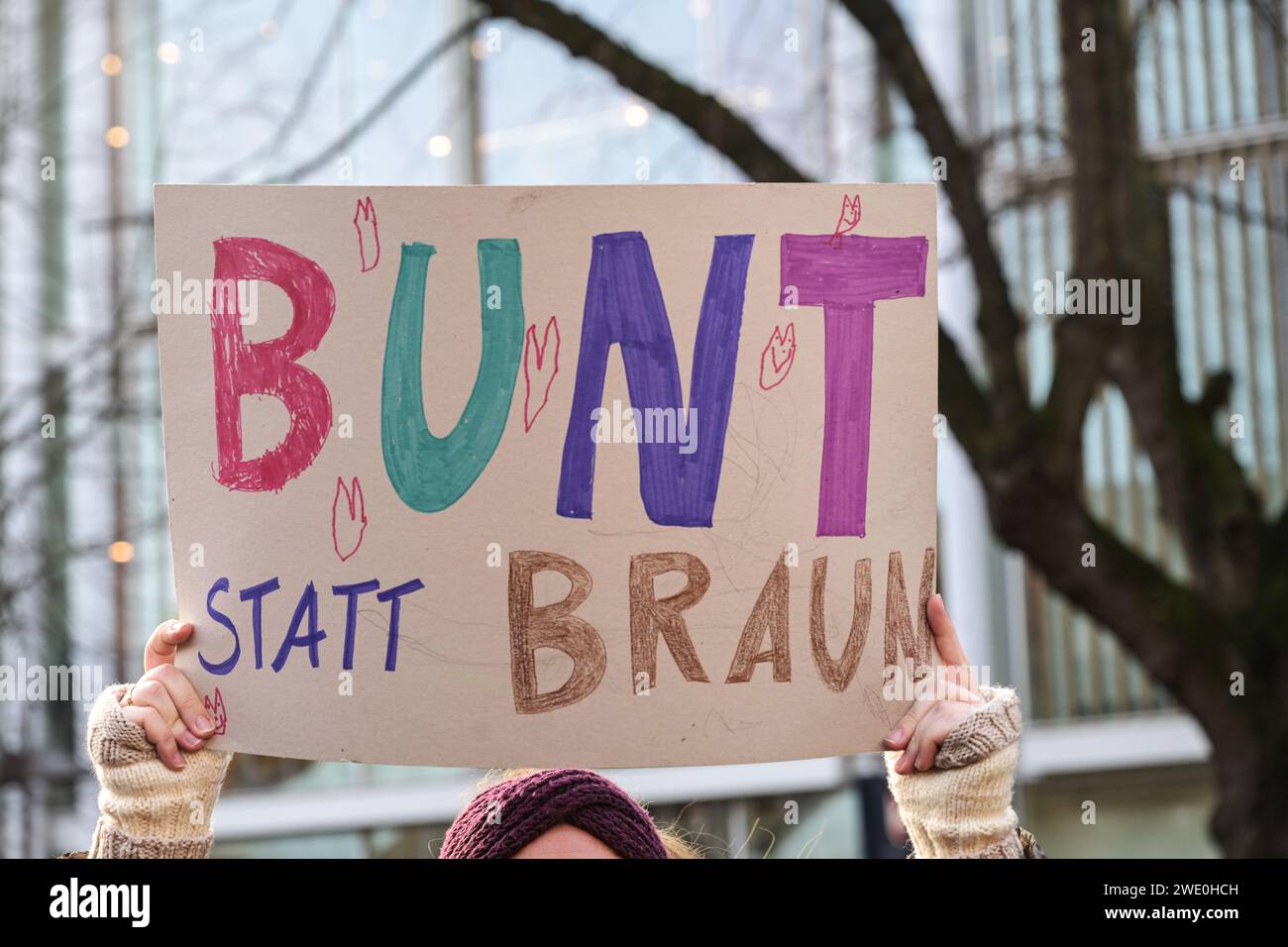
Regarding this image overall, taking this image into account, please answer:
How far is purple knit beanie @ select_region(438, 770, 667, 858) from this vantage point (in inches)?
63.4

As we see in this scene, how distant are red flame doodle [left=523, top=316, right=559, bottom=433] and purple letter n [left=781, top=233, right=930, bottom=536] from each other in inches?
11.5

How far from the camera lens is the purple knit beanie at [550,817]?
1610 mm

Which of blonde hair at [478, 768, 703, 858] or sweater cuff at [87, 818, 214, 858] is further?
blonde hair at [478, 768, 703, 858]

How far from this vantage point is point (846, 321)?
1579mm

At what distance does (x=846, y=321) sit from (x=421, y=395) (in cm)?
52

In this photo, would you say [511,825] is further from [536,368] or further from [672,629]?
[536,368]

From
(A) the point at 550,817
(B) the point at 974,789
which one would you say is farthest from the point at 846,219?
(A) the point at 550,817

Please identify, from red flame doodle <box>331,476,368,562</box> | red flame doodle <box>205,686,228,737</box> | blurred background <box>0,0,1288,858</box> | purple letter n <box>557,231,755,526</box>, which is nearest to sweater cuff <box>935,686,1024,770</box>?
purple letter n <box>557,231,755,526</box>

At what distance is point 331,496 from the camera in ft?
5.04

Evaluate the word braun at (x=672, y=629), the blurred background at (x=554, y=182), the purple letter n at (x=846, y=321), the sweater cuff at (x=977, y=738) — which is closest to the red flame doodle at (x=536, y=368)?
the word braun at (x=672, y=629)

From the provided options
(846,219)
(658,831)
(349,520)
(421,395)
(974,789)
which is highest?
(846,219)

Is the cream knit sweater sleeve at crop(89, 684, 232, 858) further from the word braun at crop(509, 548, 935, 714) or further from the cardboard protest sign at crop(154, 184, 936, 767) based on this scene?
the word braun at crop(509, 548, 935, 714)

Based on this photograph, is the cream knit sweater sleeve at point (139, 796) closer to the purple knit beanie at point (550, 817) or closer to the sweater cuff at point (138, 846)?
the sweater cuff at point (138, 846)
